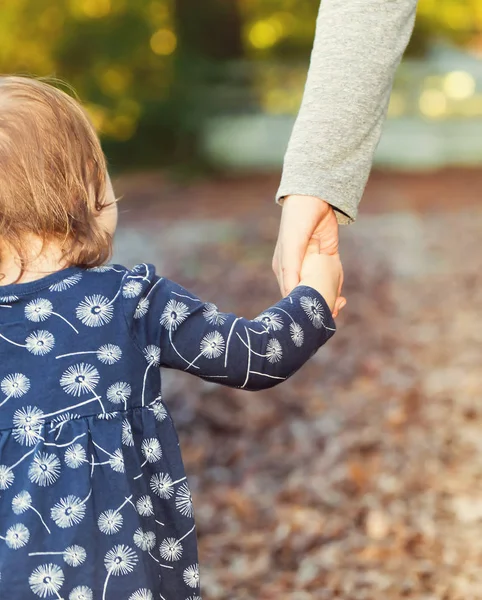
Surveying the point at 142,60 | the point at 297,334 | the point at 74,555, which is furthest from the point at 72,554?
the point at 142,60

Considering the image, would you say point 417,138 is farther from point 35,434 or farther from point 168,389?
point 35,434

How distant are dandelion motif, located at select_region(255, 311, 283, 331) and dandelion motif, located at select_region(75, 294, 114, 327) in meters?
0.29

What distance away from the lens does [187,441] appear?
14.1 feet

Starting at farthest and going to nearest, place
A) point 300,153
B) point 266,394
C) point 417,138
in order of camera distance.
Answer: point 417,138 → point 266,394 → point 300,153

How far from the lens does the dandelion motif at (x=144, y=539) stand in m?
1.73

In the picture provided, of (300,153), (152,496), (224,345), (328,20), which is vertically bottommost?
(152,496)

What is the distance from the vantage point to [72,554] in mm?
1699

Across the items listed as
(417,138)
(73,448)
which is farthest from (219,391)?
(417,138)

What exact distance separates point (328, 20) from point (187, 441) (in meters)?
2.47

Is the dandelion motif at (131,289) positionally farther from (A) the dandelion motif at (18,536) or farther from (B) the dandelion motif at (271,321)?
(A) the dandelion motif at (18,536)

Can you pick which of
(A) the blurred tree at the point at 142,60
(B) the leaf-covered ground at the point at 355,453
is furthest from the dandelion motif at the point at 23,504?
(A) the blurred tree at the point at 142,60

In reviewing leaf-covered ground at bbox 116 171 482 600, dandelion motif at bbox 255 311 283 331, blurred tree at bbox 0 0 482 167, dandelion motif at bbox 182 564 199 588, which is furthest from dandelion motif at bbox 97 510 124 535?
blurred tree at bbox 0 0 482 167

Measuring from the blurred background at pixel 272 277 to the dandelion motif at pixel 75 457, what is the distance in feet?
5.33

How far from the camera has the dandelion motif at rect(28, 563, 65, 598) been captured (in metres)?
1.69
